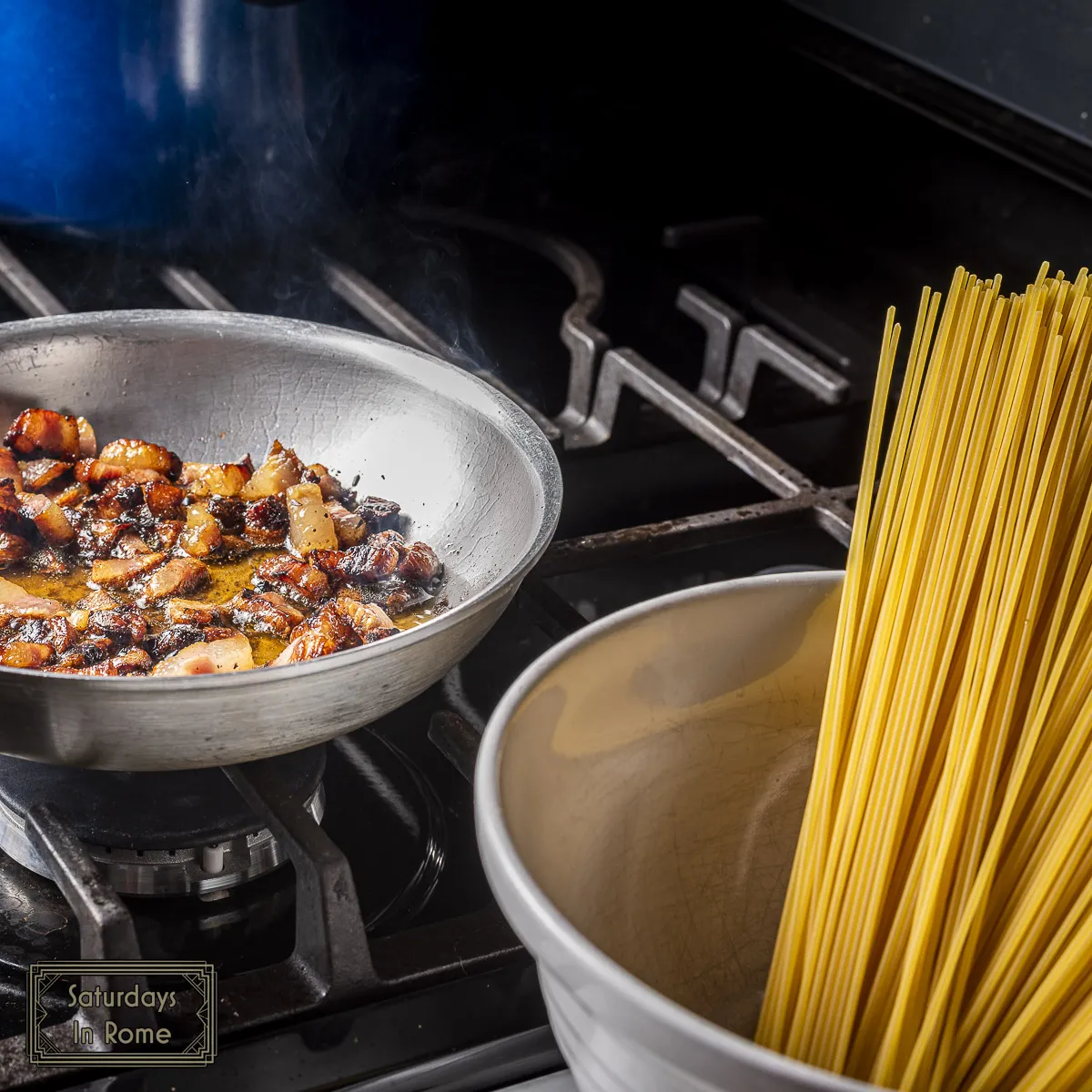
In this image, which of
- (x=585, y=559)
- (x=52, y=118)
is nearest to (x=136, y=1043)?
(x=585, y=559)

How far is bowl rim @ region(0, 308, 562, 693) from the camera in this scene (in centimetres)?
61

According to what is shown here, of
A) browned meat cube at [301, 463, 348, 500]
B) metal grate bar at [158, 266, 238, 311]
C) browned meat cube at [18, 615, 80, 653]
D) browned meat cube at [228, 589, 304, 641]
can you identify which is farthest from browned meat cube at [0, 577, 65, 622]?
metal grate bar at [158, 266, 238, 311]

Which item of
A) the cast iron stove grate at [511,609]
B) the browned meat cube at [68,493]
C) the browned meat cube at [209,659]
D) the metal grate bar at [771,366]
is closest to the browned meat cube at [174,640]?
the browned meat cube at [209,659]

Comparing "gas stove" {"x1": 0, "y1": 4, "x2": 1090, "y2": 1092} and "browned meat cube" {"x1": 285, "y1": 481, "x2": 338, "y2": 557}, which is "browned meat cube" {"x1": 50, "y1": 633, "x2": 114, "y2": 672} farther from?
"browned meat cube" {"x1": 285, "y1": 481, "x2": 338, "y2": 557}

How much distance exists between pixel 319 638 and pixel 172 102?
0.70m

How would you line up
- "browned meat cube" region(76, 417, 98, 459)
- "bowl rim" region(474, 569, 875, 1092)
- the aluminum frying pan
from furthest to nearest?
"browned meat cube" region(76, 417, 98, 459), the aluminum frying pan, "bowl rim" region(474, 569, 875, 1092)

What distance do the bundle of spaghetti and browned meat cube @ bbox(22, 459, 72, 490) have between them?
65 cm

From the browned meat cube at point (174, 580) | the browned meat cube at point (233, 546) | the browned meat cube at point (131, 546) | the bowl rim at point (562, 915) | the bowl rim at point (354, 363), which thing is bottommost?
the browned meat cube at point (233, 546)

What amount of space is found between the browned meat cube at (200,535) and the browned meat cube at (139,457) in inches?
2.2

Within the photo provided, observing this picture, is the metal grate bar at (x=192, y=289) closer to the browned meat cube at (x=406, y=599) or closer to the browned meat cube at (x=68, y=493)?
the browned meat cube at (x=68, y=493)

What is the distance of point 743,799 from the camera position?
2.15 ft

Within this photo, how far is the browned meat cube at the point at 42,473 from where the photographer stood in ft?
3.28

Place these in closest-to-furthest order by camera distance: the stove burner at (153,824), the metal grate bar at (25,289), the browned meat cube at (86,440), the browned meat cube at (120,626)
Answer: the stove burner at (153,824) < the browned meat cube at (120,626) < the browned meat cube at (86,440) < the metal grate bar at (25,289)

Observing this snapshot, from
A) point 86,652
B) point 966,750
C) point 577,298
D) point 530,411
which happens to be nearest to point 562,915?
point 966,750
